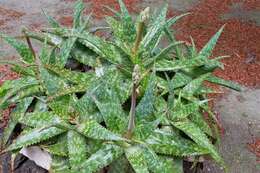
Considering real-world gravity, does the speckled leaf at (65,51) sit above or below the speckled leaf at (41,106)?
above

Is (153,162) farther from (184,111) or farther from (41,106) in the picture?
(41,106)

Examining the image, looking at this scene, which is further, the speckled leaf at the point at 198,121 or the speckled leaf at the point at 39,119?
the speckled leaf at the point at 198,121

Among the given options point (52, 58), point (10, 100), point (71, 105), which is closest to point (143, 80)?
point (71, 105)

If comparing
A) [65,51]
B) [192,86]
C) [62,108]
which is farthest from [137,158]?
[65,51]

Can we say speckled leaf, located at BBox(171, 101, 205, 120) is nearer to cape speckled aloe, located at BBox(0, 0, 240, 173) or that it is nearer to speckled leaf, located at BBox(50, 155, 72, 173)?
cape speckled aloe, located at BBox(0, 0, 240, 173)

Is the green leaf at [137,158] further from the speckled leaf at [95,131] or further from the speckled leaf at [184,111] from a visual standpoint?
the speckled leaf at [184,111]

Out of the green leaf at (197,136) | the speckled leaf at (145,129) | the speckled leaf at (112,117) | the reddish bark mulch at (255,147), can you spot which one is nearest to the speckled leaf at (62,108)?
the speckled leaf at (112,117)

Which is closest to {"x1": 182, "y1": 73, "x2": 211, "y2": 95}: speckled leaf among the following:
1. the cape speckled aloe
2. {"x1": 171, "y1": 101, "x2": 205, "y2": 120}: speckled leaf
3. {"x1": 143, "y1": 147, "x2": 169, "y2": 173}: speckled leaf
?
the cape speckled aloe
